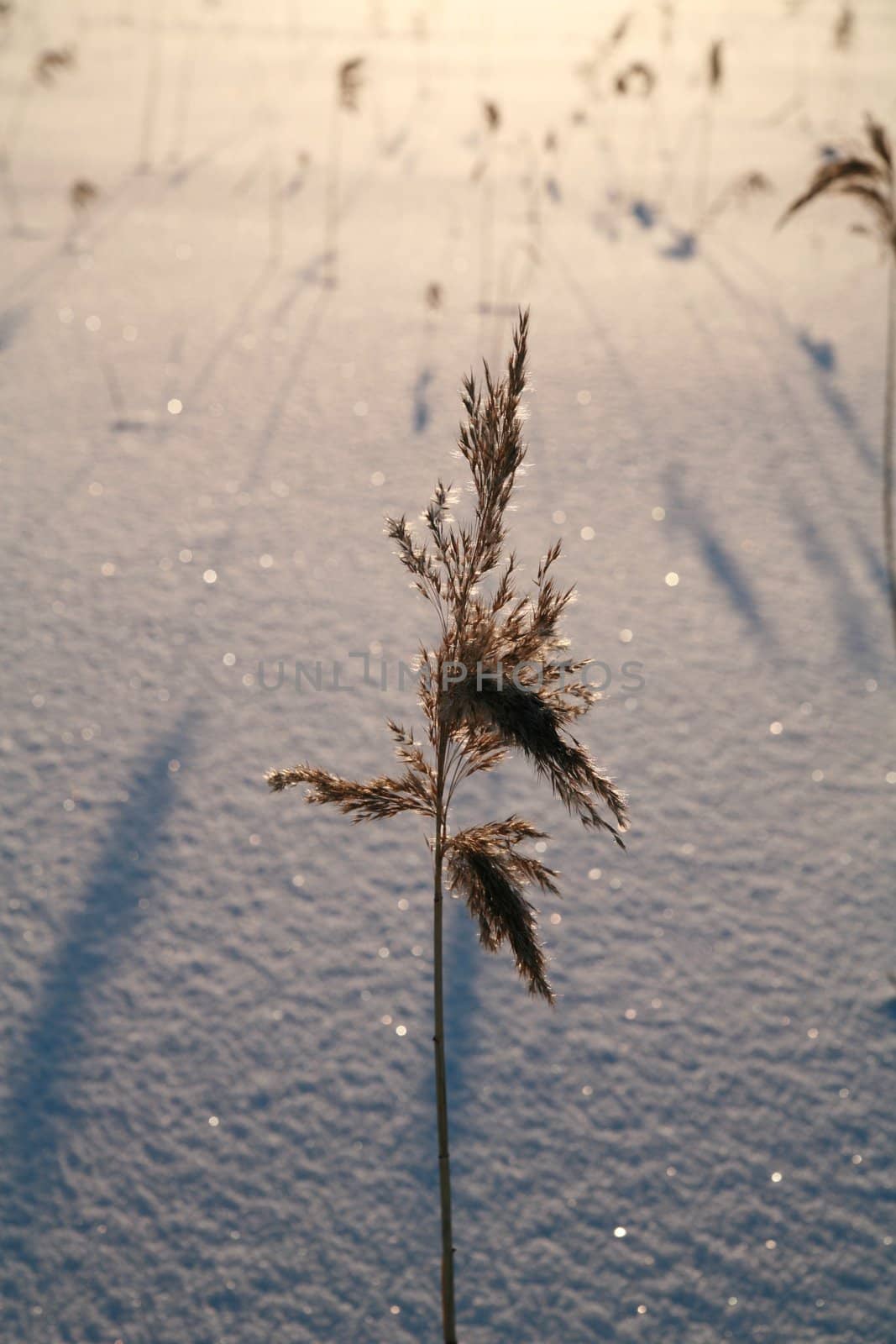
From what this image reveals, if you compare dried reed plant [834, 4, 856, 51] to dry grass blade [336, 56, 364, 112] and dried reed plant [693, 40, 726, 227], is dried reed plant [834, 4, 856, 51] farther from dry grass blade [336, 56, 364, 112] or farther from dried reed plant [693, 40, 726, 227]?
dry grass blade [336, 56, 364, 112]

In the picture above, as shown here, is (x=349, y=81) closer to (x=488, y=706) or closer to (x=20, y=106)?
(x=20, y=106)

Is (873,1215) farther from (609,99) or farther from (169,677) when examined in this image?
(609,99)

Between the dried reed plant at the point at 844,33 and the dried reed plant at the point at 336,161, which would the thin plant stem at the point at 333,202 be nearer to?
the dried reed plant at the point at 336,161

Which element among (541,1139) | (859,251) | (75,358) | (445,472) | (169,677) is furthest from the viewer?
(859,251)

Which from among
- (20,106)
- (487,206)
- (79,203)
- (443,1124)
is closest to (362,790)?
(443,1124)

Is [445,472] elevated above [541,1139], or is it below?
above

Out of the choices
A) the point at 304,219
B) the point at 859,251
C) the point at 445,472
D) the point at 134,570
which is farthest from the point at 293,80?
the point at 134,570
